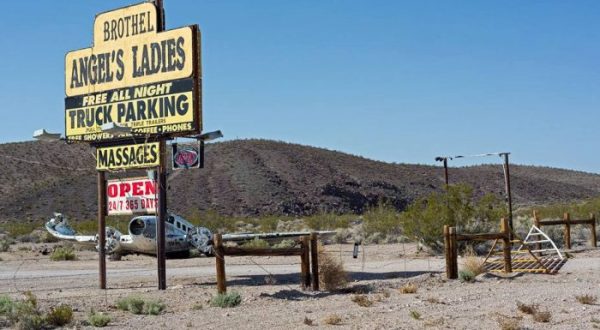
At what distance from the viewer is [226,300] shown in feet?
45.3

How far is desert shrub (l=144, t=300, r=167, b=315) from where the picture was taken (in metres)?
13.2

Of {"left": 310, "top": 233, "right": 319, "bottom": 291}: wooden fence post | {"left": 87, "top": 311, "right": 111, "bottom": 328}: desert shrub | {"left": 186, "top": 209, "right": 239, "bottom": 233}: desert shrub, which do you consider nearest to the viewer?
{"left": 87, "top": 311, "right": 111, "bottom": 328}: desert shrub

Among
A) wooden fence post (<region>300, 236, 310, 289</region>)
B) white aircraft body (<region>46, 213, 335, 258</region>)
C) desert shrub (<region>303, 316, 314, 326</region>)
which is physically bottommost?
desert shrub (<region>303, 316, 314, 326</region>)

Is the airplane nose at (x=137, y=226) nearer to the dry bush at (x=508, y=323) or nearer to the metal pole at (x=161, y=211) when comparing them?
the metal pole at (x=161, y=211)

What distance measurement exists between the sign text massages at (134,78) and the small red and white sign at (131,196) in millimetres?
1144

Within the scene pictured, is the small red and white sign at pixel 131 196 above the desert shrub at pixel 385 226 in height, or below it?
above

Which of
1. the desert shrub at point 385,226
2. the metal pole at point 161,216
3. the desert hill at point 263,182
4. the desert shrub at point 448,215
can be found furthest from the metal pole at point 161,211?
the desert hill at point 263,182

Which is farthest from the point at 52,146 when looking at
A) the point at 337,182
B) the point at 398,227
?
the point at 398,227

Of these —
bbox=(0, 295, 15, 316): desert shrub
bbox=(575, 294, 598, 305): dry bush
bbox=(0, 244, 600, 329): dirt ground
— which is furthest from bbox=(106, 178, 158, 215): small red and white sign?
bbox=(575, 294, 598, 305): dry bush

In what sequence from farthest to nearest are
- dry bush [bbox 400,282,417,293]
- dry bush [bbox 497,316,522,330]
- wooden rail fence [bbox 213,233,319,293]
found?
1. wooden rail fence [bbox 213,233,319,293]
2. dry bush [bbox 400,282,417,293]
3. dry bush [bbox 497,316,522,330]

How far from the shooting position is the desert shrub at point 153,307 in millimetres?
13156

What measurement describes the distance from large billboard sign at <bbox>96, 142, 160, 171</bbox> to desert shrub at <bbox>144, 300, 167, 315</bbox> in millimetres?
4581

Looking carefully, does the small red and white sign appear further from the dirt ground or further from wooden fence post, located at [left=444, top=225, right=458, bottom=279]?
wooden fence post, located at [left=444, top=225, right=458, bottom=279]

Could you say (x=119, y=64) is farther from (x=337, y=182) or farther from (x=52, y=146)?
(x=52, y=146)
